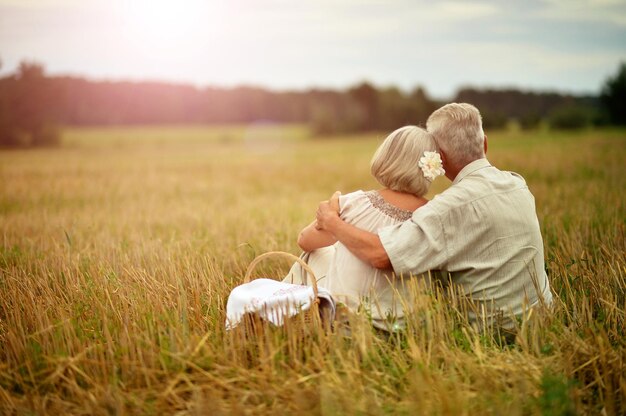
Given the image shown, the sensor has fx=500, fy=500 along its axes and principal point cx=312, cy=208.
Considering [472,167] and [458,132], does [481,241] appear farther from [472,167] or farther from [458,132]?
[458,132]

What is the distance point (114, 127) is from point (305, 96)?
2896 centimetres

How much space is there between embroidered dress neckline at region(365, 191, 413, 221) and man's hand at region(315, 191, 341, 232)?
27 cm

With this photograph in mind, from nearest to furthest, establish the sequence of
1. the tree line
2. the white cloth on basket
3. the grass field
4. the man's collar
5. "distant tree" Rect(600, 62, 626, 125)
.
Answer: the grass field
the white cloth on basket
the man's collar
the tree line
"distant tree" Rect(600, 62, 626, 125)

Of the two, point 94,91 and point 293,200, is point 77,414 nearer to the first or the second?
point 293,200

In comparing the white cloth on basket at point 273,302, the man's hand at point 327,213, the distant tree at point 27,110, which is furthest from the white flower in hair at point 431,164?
the distant tree at point 27,110

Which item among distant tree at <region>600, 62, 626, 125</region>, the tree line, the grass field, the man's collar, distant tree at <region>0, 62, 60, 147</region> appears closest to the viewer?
the grass field

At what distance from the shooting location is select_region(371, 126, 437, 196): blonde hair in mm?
3496

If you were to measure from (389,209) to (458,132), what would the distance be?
0.73 meters

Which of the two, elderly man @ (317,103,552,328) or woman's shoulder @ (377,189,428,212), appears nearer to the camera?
elderly man @ (317,103,552,328)

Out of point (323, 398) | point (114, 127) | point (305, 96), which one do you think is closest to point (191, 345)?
point (323, 398)

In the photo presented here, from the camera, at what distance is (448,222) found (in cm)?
341

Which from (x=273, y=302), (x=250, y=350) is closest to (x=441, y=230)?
(x=273, y=302)

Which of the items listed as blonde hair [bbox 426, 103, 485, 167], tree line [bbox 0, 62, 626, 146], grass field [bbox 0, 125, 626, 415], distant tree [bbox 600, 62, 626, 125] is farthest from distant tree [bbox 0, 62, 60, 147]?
distant tree [bbox 600, 62, 626, 125]

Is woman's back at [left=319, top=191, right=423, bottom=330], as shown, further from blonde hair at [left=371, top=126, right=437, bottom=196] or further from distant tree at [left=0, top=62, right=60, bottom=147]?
distant tree at [left=0, top=62, right=60, bottom=147]
